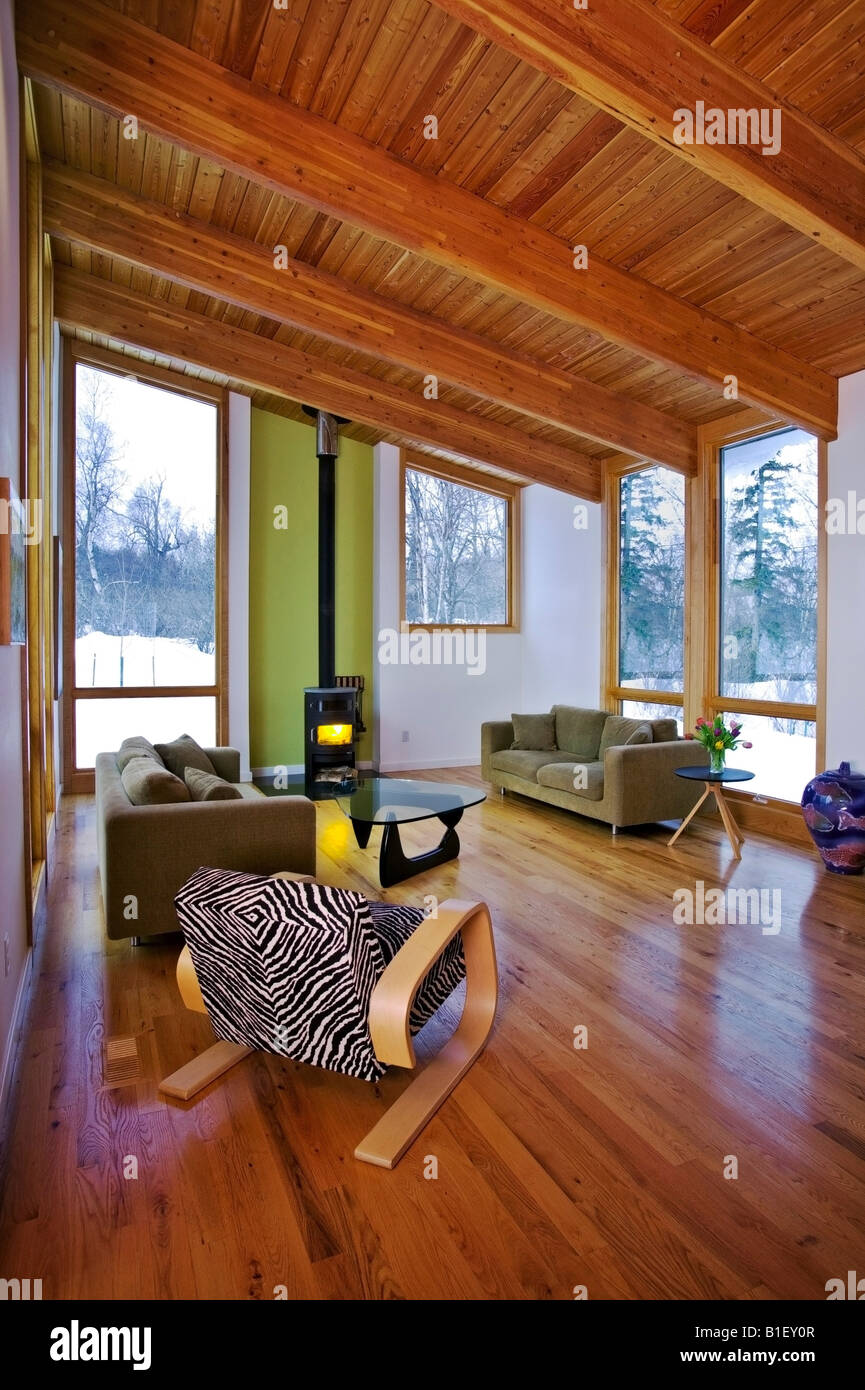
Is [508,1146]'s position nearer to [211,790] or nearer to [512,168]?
[211,790]

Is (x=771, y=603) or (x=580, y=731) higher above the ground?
(x=771, y=603)

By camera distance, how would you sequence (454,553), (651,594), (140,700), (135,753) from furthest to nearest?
1. (454,553)
2. (140,700)
3. (651,594)
4. (135,753)

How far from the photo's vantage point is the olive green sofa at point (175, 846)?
3.34m

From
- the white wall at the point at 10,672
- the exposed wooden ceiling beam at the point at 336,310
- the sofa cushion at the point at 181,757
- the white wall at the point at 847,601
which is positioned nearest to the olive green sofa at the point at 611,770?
the white wall at the point at 847,601

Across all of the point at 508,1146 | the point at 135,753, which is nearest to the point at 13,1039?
the point at 508,1146

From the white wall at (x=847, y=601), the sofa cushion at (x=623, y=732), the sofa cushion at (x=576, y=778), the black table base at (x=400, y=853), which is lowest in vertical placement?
the black table base at (x=400, y=853)

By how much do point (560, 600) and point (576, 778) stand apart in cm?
306

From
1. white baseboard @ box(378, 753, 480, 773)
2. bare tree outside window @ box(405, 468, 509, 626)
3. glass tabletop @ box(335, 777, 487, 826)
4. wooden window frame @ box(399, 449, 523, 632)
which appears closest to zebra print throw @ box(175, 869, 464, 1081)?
glass tabletop @ box(335, 777, 487, 826)

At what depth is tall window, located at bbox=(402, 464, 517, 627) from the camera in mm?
8648

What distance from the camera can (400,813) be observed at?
4477mm

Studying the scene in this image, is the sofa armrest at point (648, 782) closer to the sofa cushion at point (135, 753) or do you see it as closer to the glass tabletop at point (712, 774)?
the glass tabletop at point (712, 774)

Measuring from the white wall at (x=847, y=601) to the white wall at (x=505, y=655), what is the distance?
2.85 meters

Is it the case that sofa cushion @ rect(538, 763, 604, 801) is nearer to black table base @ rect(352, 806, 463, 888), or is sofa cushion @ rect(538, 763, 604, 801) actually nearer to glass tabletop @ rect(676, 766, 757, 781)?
glass tabletop @ rect(676, 766, 757, 781)
